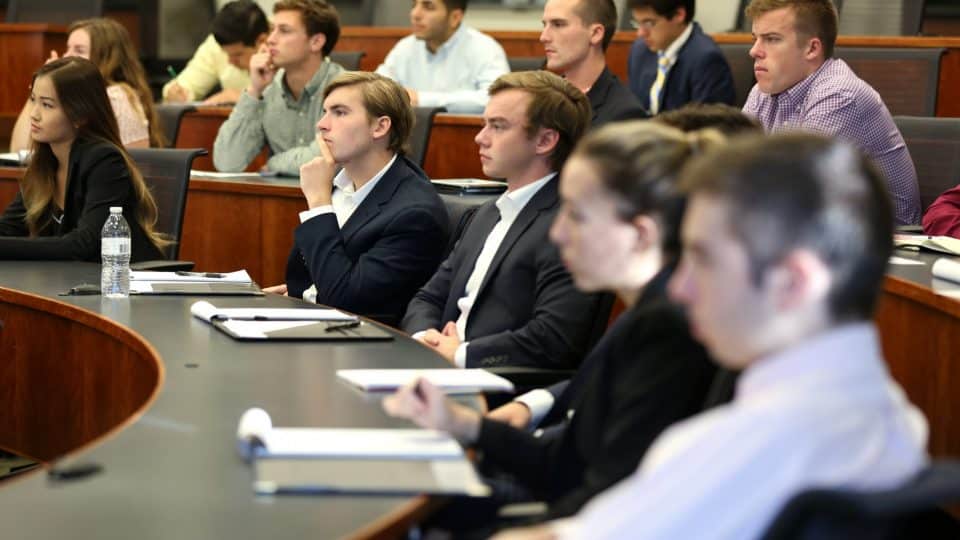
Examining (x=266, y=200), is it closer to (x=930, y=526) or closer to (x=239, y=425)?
(x=239, y=425)

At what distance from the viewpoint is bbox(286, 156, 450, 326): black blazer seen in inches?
135

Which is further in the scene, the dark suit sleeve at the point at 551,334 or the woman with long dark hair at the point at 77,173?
the woman with long dark hair at the point at 77,173

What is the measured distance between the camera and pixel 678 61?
17.9 ft

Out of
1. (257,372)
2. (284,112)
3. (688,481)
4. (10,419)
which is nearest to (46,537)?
(688,481)

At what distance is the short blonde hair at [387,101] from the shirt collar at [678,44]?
208cm

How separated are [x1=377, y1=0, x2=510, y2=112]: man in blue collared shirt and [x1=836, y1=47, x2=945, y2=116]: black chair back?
159 centimetres

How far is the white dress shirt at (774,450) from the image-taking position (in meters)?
1.29

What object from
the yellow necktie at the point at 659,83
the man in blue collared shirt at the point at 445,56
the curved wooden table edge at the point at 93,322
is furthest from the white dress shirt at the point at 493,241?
the man in blue collared shirt at the point at 445,56

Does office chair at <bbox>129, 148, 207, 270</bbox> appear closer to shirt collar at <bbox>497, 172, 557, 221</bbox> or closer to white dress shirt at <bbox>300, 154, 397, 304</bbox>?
white dress shirt at <bbox>300, 154, 397, 304</bbox>

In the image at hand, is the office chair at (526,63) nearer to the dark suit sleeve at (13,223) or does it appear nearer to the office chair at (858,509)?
the dark suit sleeve at (13,223)

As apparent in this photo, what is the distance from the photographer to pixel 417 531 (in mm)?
1634

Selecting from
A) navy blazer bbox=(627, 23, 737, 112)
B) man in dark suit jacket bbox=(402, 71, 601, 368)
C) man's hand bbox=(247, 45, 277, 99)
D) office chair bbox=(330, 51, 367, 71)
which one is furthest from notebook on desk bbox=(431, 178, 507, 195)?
office chair bbox=(330, 51, 367, 71)

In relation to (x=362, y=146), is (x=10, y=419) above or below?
below

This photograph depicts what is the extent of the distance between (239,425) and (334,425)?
0.13m
